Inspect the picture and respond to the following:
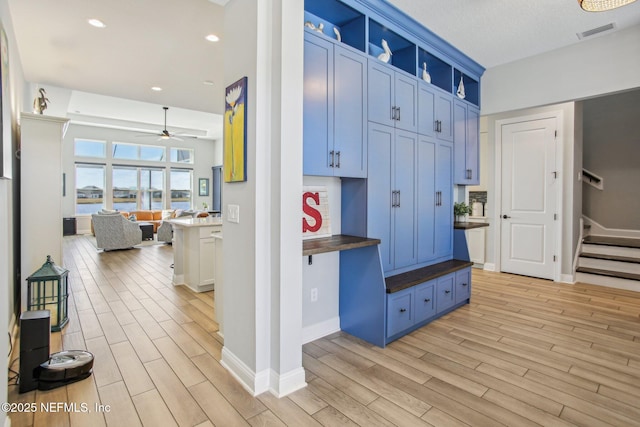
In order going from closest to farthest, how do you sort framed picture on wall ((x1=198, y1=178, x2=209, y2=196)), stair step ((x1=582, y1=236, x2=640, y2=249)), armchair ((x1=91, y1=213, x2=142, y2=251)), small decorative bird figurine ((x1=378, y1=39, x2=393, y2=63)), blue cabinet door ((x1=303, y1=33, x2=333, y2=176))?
blue cabinet door ((x1=303, y1=33, x2=333, y2=176)) → small decorative bird figurine ((x1=378, y1=39, x2=393, y2=63)) → stair step ((x1=582, y1=236, x2=640, y2=249)) → armchair ((x1=91, y1=213, x2=142, y2=251)) → framed picture on wall ((x1=198, y1=178, x2=209, y2=196))

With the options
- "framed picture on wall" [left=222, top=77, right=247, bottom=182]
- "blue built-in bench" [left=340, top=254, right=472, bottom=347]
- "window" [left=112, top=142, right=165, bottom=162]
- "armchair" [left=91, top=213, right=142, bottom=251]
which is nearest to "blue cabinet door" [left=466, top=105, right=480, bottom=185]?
"blue built-in bench" [left=340, top=254, right=472, bottom=347]

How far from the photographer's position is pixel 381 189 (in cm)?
293

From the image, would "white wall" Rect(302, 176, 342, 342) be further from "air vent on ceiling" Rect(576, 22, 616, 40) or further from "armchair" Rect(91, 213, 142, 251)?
"armchair" Rect(91, 213, 142, 251)

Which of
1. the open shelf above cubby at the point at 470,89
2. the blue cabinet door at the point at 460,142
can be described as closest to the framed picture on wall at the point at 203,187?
the open shelf above cubby at the point at 470,89

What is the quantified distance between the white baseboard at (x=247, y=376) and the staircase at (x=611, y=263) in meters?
5.00

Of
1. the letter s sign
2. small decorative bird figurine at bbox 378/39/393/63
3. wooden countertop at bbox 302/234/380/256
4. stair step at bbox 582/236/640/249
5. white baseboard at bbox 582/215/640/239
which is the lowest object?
stair step at bbox 582/236/640/249

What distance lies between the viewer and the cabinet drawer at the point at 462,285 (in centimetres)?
362

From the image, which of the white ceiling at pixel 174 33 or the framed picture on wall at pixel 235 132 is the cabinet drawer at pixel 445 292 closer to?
the framed picture on wall at pixel 235 132

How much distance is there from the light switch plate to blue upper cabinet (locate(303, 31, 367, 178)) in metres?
0.57

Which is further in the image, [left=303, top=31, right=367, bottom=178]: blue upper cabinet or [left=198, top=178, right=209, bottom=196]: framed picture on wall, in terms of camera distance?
[left=198, top=178, right=209, bottom=196]: framed picture on wall

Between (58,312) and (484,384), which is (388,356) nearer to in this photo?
(484,384)

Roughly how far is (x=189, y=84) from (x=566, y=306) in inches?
235

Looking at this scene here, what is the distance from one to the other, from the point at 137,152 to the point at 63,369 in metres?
10.4

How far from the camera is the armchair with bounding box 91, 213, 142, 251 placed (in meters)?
7.10
